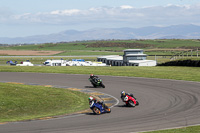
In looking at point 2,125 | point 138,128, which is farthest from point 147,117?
point 2,125

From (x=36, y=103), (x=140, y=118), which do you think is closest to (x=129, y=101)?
(x=140, y=118)

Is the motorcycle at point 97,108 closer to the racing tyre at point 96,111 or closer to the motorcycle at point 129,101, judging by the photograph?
the racing tyre at point 96,111

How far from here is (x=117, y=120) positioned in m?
20.2

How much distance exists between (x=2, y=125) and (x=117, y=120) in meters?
6.49

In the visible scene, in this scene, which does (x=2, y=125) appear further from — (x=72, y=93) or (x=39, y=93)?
(x=72, y=93)

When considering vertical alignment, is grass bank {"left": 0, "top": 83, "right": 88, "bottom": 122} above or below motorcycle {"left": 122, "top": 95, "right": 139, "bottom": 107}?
below

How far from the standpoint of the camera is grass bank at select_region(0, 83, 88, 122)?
2295 cm

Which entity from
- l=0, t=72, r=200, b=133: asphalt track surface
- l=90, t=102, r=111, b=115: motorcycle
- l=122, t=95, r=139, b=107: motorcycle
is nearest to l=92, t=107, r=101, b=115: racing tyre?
l=90, t=102, r=111, b=115: motorcycle

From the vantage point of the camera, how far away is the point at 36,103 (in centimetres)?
2625

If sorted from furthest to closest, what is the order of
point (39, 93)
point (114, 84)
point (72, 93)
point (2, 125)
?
point (114, 84), point (72, 93), point (39, 93), point (2, 125)

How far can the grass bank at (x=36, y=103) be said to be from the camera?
2295 cm

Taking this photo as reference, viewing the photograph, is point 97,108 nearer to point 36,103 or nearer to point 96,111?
point 96,111

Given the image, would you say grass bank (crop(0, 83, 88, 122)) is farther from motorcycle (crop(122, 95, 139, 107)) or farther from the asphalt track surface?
motorcycle (crop(122, 95, 139, 107))

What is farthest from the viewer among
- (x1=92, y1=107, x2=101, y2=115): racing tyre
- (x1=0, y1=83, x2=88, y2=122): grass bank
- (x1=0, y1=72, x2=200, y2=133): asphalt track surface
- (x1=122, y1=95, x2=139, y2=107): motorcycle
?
(x1=122, y1=95, x2=139, y2=107): motorcycle
